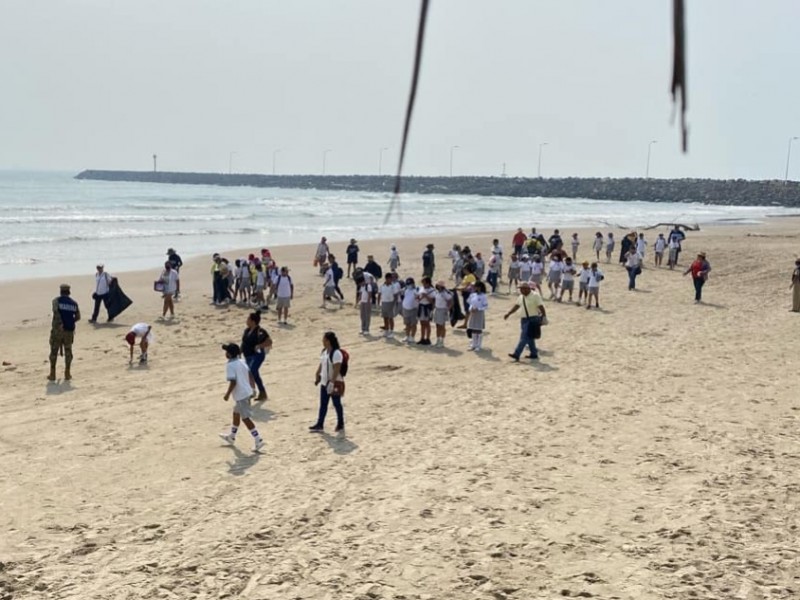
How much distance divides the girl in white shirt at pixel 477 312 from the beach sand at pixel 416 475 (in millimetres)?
350

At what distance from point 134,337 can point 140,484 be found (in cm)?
545

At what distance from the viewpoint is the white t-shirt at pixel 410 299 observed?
48.9 ft

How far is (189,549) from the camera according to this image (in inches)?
262

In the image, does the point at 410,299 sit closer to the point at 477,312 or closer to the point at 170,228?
the point at 477,312

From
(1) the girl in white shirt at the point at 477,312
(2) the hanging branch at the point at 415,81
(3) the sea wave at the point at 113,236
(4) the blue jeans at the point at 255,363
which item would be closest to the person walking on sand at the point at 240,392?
(4) the blue jeans at the point at 255,363

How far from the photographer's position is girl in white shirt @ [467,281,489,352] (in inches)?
559

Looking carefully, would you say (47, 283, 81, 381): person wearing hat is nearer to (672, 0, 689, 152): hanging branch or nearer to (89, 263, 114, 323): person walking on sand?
(89, 263, 114, 323): person walking on sand

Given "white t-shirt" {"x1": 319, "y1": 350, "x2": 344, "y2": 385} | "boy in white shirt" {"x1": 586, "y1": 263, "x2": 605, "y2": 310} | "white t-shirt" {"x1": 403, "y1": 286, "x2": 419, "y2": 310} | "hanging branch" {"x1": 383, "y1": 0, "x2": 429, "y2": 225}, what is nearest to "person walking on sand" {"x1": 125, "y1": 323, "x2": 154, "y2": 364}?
"white t-shirt" {"x1": 403, "y1": 286, "x2": 419, "y2": 310}

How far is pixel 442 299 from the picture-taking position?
14.6 m

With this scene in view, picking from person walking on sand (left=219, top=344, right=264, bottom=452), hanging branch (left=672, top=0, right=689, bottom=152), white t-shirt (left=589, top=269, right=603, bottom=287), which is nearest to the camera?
hanging branch (left=672, top=0, right=689, bottom=152)

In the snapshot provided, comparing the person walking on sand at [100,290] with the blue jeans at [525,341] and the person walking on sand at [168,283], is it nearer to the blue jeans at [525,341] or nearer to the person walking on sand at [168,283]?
the person walking on sand at [168,283]

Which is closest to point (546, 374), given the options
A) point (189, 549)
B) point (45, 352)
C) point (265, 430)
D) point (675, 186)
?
point (265, 430)

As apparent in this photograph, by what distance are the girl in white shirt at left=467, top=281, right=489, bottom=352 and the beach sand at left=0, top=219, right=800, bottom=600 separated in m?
0.35

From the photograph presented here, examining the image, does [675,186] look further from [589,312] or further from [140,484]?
[140,484]
